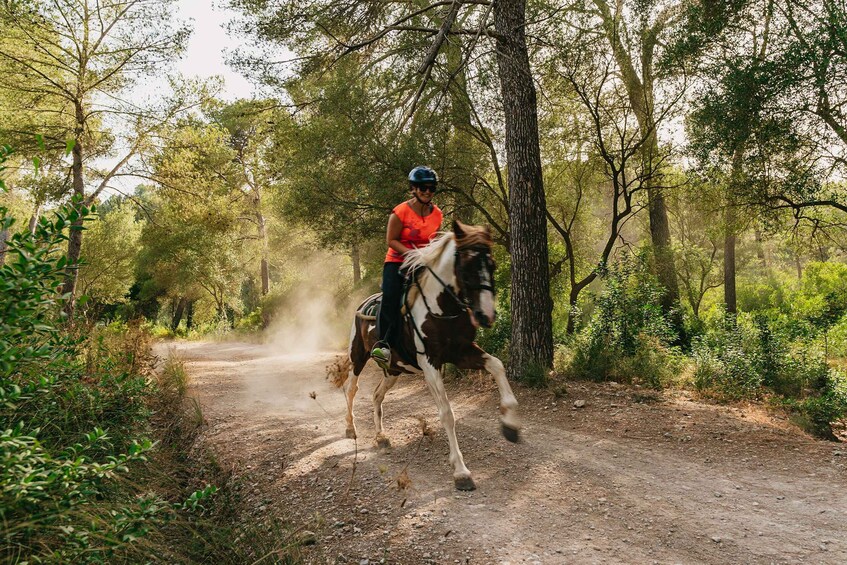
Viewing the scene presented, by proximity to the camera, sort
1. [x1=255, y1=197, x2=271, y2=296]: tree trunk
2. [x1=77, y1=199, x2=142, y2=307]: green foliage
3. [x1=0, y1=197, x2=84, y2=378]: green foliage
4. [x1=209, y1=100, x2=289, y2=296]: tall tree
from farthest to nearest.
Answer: [x1=77, y1=199, x2=142, y2=307]: green foliage < [x1=255, y1=197, x2=271, y2=296]: tree trunk < [x1=209, y1=100, x2=289, y2=296]: tall tree < [x1=0, y1=197, x2=84, y2=378]: green foliage

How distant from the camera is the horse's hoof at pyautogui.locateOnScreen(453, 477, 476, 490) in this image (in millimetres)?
5465

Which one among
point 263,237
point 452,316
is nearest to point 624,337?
point 452,316

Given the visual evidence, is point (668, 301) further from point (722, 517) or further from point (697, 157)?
point (722, 517)

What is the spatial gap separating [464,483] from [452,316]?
6.22 feet

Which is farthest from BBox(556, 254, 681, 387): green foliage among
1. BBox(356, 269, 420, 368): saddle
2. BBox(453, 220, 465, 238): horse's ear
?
BBox(453, 220, 465, 238): horse's ear

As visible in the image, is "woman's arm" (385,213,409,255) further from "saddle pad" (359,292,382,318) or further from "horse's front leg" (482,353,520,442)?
"horse's front leg" (482,353,520,442)

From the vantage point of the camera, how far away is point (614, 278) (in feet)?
34.7

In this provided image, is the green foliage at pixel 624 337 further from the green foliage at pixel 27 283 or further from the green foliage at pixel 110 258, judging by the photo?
the green foliage at pixel 110 258

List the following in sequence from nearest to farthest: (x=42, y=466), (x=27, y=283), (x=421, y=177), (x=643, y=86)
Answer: (x=27, y=283) → (x=42, y=466) → (x=421, y=177) → (x=643, y=86)

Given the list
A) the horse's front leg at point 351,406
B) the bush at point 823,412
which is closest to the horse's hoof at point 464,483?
the horse's front leg at point 351,406

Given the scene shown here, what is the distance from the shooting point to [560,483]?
5.61m

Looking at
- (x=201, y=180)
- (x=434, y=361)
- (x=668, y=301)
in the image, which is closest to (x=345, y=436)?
(x=434, y=361)

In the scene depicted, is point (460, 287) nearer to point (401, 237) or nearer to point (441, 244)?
point (441, 244)

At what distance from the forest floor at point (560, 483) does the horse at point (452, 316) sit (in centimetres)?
78
